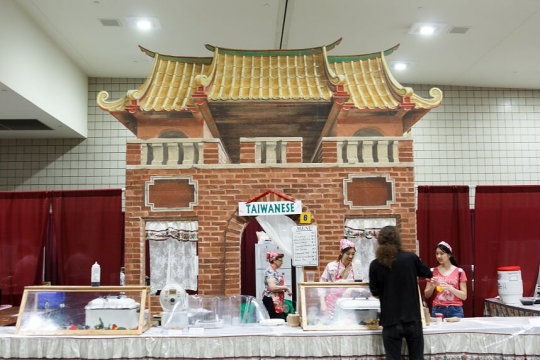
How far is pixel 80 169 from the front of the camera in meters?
7.95

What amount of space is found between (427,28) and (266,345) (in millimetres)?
4666

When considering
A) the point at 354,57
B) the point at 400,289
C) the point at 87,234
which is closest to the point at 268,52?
the point at 354,57

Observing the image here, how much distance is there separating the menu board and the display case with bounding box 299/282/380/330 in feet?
2.88

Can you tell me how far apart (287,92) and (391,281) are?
2.75 metres

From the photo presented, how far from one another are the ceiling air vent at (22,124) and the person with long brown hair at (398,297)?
17.4ft

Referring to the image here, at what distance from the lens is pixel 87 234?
6.36 metres

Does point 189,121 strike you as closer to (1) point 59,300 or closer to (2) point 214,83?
(2) point 214,83

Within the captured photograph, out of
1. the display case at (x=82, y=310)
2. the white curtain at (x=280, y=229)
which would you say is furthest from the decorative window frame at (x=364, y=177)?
the display case at (x=82, y=310)

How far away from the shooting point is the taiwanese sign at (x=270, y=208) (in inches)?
216

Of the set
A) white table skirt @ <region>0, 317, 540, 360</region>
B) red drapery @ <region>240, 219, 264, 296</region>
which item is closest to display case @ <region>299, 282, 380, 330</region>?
white table skirt @ <region>0, 317, 540, 360</region>

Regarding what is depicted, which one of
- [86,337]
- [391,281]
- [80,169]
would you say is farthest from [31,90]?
[391,281]

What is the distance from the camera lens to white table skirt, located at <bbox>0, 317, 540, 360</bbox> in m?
4.09

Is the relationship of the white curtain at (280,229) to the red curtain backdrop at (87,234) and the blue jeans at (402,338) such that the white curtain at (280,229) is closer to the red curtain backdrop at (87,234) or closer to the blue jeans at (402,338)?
the blue jeans at (402,338)

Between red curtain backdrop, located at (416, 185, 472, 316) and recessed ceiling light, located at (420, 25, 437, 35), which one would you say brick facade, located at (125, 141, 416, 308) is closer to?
red curtain backdrop, located at (416, 185, 472, 316)
